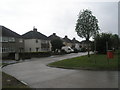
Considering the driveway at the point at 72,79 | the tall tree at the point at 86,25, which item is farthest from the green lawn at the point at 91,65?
the tall tree at the point at 86,25

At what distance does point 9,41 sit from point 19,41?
4.30 meters

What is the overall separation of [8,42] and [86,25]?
85.4 ft

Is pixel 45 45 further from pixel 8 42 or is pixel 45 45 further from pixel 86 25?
pixel 86 25

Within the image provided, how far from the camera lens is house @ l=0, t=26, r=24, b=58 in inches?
1855

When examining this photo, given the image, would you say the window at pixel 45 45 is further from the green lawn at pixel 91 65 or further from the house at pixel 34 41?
the green lawn at pixel 91 65

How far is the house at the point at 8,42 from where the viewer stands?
155ft

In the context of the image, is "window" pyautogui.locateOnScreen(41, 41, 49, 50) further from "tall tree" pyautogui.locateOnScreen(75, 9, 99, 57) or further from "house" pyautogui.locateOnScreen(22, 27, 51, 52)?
"tall tree" pyautogui.locateOnScreen(75, 9, 99, 57)

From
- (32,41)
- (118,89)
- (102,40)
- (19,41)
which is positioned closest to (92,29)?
(102,40)

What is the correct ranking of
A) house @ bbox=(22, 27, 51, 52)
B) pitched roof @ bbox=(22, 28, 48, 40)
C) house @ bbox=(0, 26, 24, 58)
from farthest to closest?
1. pitched roof @ bbox=(22, 28, 48, 40)
2. house @ bbox=(22, 27, 51, 52)
3. house @ bbox=(0, 26, 24, 58)

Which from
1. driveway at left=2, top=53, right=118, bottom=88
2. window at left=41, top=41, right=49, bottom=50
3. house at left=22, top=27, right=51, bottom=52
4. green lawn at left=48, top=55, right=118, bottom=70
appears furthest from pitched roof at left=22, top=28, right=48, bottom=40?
driveway at left=2, top=53, right=118, bottom=88

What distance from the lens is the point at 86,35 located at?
32.1 metres

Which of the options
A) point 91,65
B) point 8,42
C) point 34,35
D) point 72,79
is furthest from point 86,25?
point 34,35

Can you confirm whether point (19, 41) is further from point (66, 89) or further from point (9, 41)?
point (66, 89)

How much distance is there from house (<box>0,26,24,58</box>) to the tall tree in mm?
23085
